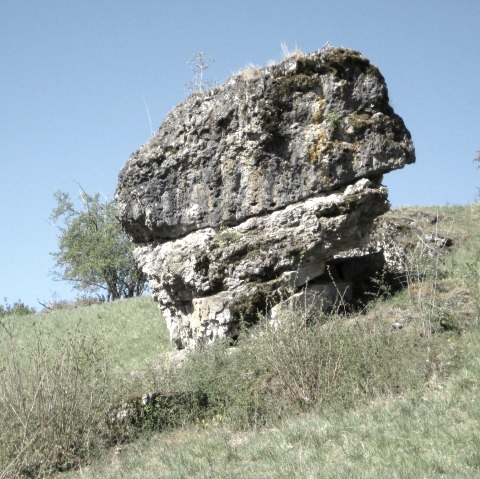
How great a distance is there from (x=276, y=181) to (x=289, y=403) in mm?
4553

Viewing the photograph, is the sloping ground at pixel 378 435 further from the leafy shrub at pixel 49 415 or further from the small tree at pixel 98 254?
the small tree at pixel 98 254

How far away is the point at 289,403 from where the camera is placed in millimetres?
10320

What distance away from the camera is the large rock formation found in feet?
43.4

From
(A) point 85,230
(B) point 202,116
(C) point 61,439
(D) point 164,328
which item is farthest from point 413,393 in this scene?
(A) point 85,230

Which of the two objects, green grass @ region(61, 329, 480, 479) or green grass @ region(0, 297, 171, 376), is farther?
green grass @ region(0, 297, 171, 376)

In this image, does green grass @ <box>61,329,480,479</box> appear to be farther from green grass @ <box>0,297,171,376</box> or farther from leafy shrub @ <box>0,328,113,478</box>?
green grass @ <box>0,297,171,376</box>

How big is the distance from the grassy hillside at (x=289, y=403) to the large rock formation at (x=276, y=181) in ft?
4.18

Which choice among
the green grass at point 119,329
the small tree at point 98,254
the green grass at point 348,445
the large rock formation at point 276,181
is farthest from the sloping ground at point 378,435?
the small tree at point 98,254

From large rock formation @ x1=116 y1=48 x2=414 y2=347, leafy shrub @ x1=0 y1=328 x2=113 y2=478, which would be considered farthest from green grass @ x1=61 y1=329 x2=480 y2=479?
large rock formation @ x1=116 y1=48 x2=414 y2=347

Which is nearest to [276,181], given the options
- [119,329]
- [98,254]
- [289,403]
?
[289,403]

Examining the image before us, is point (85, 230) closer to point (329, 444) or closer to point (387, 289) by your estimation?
point (387, 289)

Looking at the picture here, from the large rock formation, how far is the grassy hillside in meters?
1.27

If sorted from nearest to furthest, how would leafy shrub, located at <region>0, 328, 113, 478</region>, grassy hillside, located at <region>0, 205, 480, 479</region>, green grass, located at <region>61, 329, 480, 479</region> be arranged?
1. green grass, located at <region>61, 329, 480, 479</region>
2. grassy hillside, located at <region>0, 205, 480, 479</region>
3. leafy shrub, located at <region>0, 328, 113, 478</region>

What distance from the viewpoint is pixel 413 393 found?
9094mm
